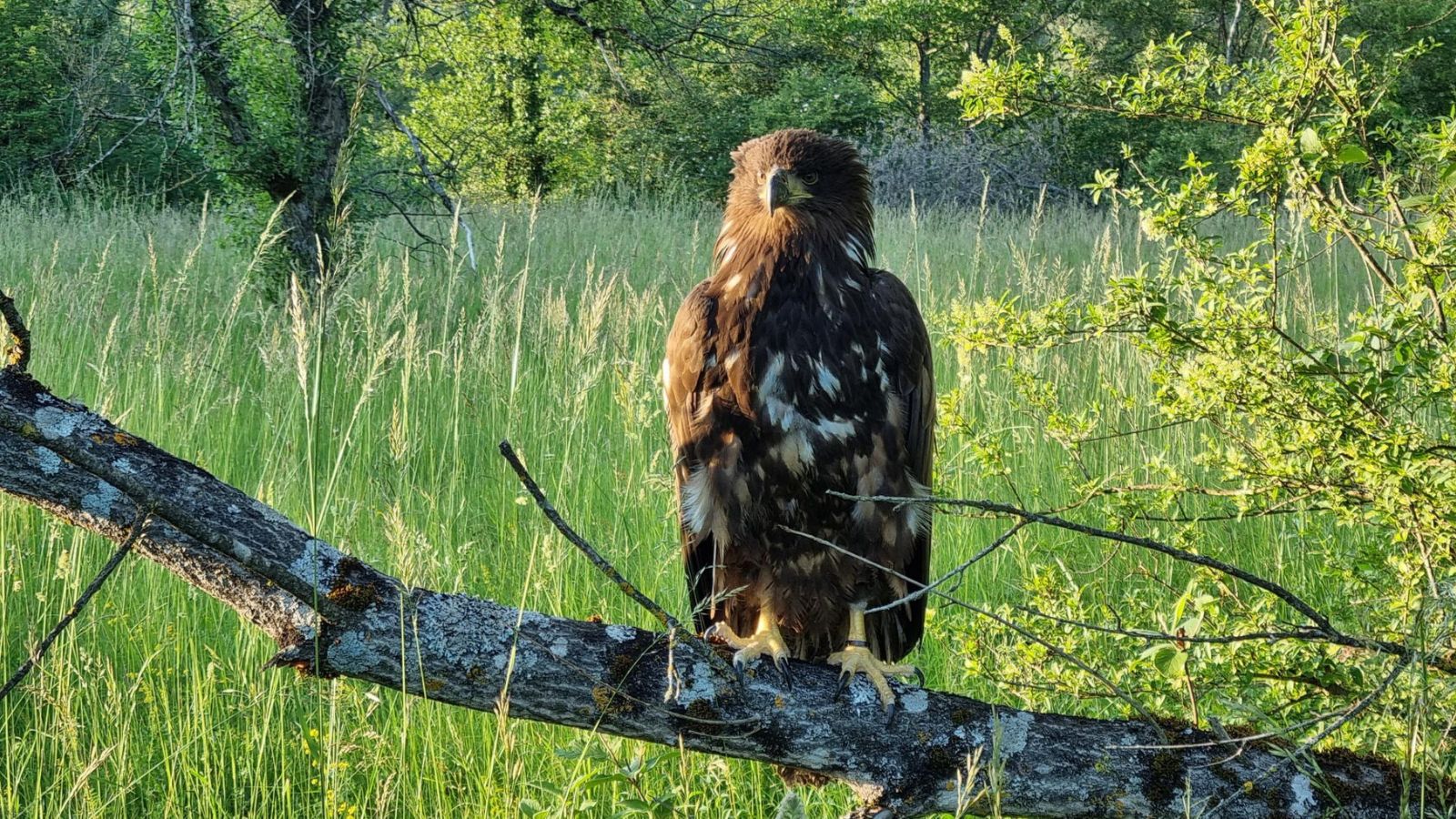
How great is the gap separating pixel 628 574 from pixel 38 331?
118 inches

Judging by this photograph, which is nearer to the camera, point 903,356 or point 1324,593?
point 903,356

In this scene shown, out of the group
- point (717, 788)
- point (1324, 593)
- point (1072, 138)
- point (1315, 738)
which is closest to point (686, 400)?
point (717, 788)

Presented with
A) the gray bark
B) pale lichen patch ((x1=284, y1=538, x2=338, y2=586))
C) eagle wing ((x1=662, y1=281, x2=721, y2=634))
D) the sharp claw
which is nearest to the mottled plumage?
eagle wing ((x1=662, y1=281, x2=721, y2=634))

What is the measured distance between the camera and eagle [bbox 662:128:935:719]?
8.43ft

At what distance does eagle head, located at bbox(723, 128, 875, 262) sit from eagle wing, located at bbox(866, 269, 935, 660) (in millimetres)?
195

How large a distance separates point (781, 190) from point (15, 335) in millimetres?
1815

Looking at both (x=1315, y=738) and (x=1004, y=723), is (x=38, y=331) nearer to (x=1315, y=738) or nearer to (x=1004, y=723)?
(x=1004, y=723)

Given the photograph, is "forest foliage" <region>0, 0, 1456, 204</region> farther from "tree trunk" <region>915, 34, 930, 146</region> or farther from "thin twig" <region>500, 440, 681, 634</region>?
"thin twig" <region>500, 440, 681, 634</region>

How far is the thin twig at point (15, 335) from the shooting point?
1.35 metres

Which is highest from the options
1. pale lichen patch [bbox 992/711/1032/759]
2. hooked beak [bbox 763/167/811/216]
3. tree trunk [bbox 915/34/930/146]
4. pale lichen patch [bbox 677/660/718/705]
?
tree trunk [bbox 915/34/930/146]

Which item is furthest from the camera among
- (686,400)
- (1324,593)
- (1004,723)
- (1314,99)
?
(1324,593)

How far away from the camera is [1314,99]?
2.44m

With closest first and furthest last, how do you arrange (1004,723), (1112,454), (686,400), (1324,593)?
(1004,723)
(686,400)
(1324,593)
(1112,454)

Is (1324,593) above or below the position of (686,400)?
below
